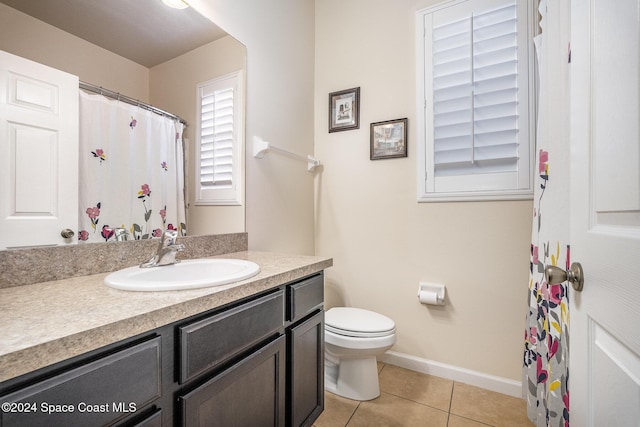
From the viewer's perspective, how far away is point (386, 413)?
1.51 metres

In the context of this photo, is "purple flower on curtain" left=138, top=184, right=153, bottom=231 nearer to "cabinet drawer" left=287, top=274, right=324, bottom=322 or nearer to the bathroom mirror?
the bathroom mirror

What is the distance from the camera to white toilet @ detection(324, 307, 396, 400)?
1524 mm

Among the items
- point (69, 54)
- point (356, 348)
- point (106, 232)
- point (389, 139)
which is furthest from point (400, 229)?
point (69, 54)

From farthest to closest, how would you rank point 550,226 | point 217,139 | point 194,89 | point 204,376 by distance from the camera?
point 217,139, point 194,89, point 550,226, point 204,376

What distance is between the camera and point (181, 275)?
1.11 meters

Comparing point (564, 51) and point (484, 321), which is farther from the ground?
point (564, 51)

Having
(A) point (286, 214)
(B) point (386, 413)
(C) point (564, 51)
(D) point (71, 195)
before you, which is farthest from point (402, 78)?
(B) point (386, 413)

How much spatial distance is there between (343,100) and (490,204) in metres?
1.26

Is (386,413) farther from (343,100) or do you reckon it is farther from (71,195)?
→ (343,100)

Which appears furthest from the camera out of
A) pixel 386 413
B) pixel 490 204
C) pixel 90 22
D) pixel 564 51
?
pixel 490 204

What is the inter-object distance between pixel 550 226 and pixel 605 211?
0.77 meters

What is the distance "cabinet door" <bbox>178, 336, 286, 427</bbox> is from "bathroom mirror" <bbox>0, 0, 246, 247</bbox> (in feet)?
2.31

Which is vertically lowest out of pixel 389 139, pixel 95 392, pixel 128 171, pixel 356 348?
pixel 356 348

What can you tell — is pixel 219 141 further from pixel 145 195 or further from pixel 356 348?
pixel 356 348
